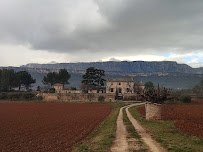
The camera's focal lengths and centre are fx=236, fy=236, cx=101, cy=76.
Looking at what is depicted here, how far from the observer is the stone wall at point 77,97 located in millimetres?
101231

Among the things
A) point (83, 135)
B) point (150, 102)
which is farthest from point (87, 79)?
point (83, 135)

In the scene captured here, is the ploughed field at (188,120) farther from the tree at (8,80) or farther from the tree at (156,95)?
the tree at (8,80)

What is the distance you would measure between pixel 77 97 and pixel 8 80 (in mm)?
50139

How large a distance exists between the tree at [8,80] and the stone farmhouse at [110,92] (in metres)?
29.0

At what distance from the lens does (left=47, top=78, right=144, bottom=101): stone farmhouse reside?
103 meters

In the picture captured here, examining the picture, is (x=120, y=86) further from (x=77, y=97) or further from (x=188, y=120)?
(x=188, y=120)

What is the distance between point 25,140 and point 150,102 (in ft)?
60.0

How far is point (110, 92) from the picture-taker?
11844cm

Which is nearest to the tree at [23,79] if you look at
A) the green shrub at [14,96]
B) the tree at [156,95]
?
the green shrub at [14,96]

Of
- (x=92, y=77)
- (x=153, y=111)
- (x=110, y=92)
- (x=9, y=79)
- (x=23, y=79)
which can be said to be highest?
(x=92, y=77)

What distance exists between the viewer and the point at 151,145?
16.1 m

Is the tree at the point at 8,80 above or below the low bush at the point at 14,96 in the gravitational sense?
above

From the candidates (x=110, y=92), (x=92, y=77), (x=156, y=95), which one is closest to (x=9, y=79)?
(x=92, y=77)

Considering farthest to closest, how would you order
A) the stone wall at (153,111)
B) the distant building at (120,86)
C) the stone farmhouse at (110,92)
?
the distant building at (120,86) → the stone farmhouse at (110,92) → the stone wall at (153,111)
